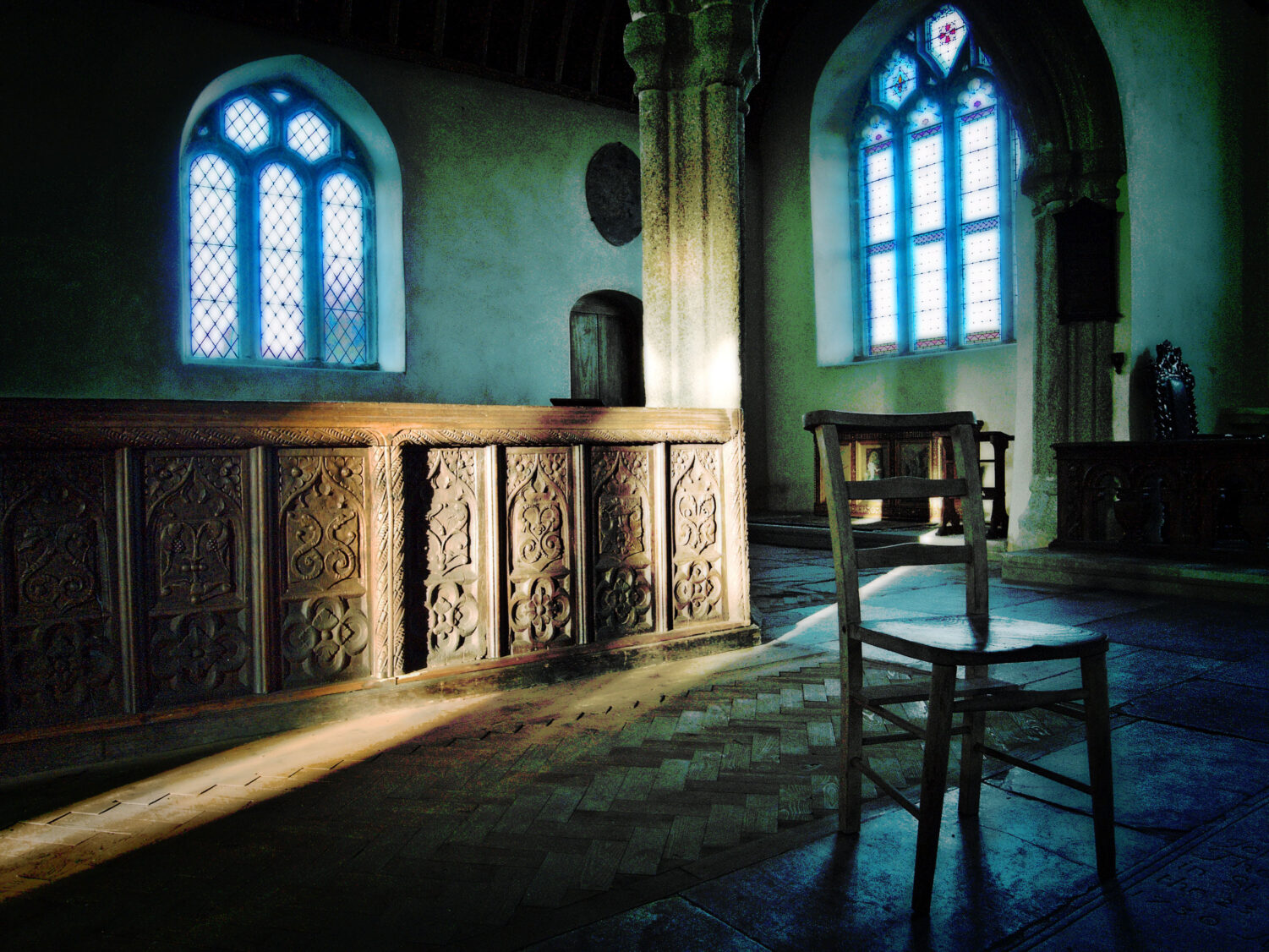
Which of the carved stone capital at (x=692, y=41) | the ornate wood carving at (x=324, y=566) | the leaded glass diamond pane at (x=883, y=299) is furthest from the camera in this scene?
the leaded glass diamond pane at (x=883, y=299)

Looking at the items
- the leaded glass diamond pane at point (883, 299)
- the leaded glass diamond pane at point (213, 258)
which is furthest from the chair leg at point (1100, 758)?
the leaded glass diamond pane at point (883, 299)

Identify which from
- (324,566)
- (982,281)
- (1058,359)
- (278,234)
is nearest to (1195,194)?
(1058,359)

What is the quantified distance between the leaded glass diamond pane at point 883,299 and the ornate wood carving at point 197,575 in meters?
8.92

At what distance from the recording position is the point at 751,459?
1139 centimetres

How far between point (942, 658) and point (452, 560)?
6.27 ft

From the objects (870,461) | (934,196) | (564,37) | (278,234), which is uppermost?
(564,37)

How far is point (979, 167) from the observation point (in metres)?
9.33

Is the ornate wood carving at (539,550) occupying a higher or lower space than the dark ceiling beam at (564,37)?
lower

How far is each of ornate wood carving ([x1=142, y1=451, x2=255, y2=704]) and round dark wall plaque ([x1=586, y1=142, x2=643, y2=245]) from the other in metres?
7.90

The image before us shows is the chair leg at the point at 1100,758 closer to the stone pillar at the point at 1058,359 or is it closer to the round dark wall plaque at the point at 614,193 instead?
the stone pillar at the point at 1058,359

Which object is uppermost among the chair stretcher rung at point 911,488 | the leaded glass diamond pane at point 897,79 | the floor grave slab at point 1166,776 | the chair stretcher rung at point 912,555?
the leaded glass diamond pane at point 897,79

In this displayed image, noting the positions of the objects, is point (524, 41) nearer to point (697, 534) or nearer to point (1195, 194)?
point (1195, 194)

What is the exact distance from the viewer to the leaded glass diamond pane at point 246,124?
324 inches

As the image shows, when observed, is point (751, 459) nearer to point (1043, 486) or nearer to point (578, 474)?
point (1043, 486)
